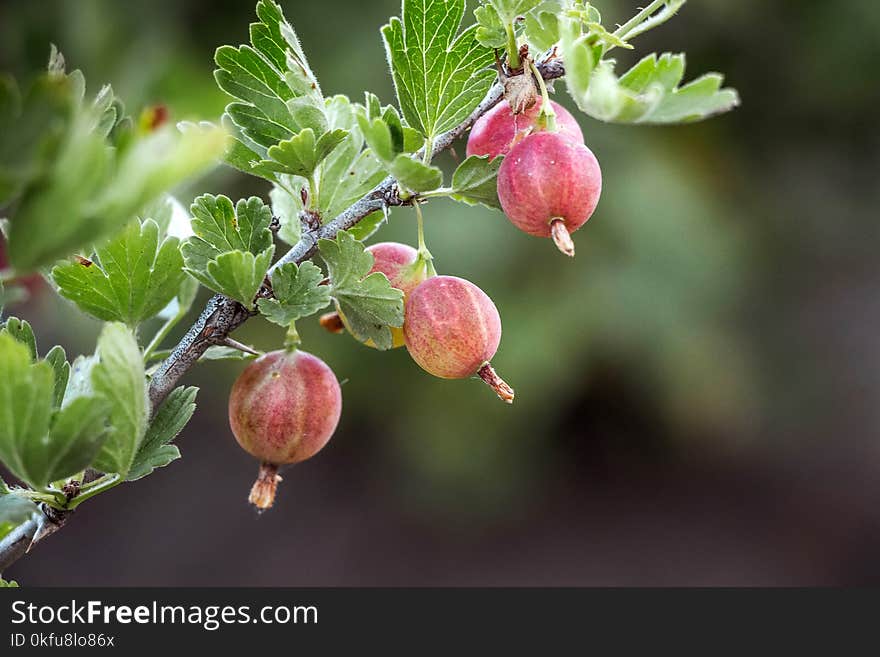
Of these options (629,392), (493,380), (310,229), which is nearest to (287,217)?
(310,229)

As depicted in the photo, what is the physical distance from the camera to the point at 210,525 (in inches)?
121

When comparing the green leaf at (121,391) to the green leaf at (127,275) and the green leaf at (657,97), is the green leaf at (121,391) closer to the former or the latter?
the green leaf at (127,275)

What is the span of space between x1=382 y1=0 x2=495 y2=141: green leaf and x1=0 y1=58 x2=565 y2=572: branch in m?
0.02

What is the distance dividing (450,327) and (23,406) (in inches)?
7.9

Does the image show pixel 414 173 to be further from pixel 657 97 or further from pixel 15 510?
pixel 15 510

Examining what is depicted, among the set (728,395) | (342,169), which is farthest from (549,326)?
(342,169)

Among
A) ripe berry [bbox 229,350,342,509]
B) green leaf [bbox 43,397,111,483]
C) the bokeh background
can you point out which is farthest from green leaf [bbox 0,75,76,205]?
the bokeh background

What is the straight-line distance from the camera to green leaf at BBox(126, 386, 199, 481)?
44cm

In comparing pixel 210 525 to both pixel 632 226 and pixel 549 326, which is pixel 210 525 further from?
pixel 632 226

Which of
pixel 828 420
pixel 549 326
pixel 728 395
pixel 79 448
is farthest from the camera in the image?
pixel 828 420

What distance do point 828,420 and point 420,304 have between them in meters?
3.19

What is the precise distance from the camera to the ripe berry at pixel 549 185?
1.33ft

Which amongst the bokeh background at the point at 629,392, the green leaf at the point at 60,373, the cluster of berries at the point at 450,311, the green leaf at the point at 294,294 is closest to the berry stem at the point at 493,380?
the cluster of berries at the point at 450,311

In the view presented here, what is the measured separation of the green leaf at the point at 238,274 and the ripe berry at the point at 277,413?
2.7 inches
